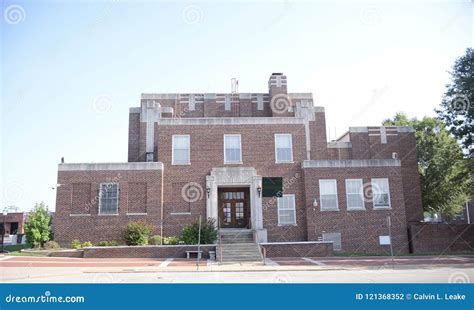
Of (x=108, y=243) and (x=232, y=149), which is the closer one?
(x=108, y=243)

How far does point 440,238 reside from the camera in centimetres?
2641

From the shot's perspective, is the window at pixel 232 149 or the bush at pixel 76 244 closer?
the bush at pixel 76 244

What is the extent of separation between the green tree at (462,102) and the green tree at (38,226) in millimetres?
25735

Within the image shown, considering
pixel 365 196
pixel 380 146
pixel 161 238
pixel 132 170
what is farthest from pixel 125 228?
pixel 380 146

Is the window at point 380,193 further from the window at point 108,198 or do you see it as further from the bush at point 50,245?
the bush at point 50,245

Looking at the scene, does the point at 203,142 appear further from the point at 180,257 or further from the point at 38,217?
the point at 38,217

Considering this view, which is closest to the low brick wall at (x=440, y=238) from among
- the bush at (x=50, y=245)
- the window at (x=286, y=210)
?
the window at (x=286, y=210)

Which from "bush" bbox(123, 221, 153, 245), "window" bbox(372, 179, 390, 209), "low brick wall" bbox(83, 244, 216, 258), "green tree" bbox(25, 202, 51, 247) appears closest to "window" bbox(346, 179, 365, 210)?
"window" bbox(372, 179, 390, 209)

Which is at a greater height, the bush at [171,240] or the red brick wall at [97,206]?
the red brick wall at [97,206]

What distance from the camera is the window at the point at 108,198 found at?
25641mm

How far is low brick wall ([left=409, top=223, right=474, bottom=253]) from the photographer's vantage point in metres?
26.1

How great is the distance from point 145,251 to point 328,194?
11.5m

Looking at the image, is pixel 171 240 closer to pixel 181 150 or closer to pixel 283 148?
pixel 181 150

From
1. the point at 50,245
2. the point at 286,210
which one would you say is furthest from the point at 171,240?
the point at 286,210
